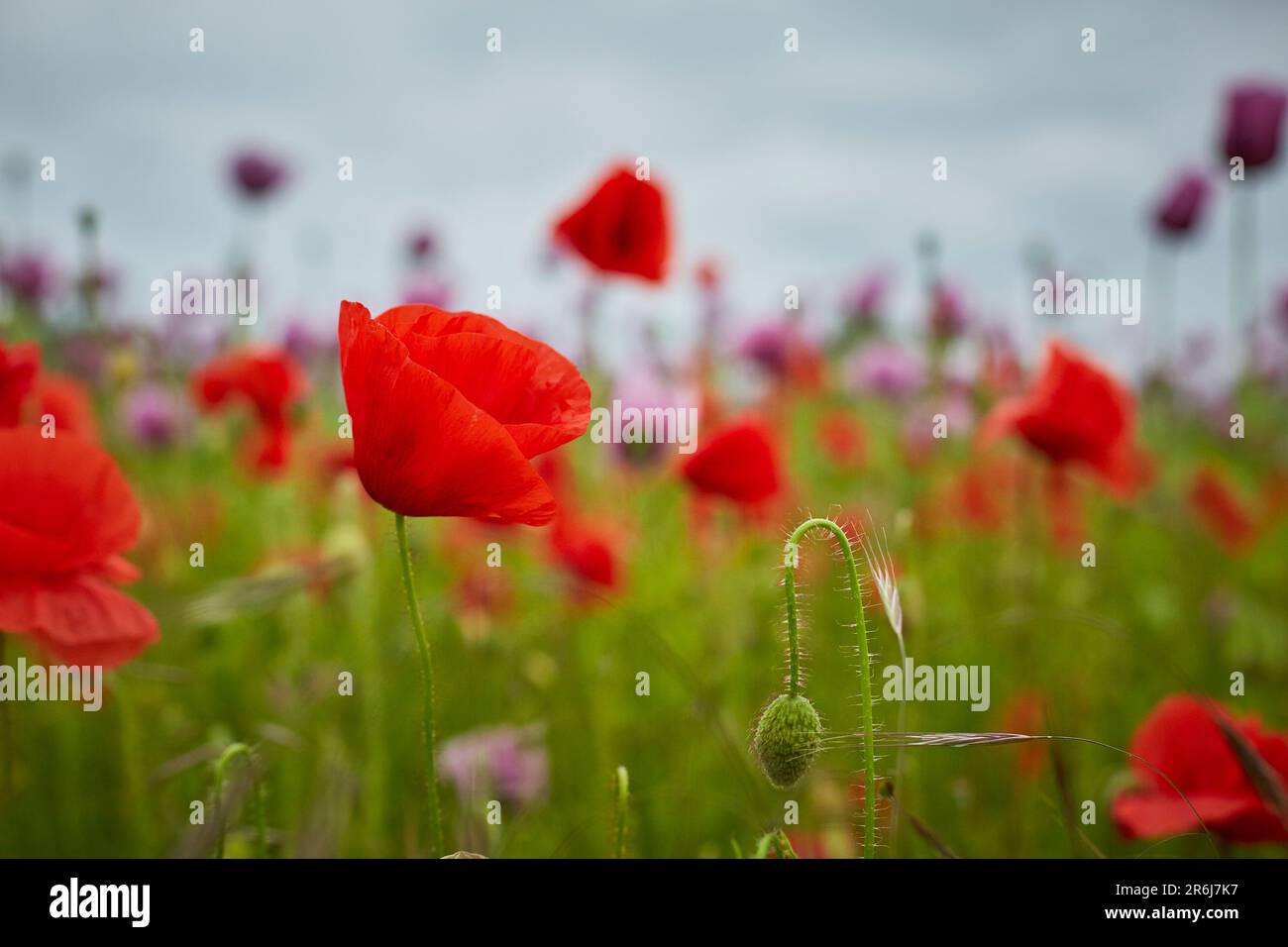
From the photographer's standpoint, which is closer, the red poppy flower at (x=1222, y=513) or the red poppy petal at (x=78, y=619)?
the red poppy petal at (x=78, y=619)

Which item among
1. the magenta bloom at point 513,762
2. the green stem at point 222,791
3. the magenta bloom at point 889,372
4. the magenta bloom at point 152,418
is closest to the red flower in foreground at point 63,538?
the green stem at point 222,791

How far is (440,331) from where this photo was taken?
0.57 m

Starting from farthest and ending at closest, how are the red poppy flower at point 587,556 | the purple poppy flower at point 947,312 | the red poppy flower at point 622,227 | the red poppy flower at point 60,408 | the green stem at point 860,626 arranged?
the purple poppy flower at point 947,312
the red poppy flower at point 587,556
the red poppy flower at point 622,227
the red poppy flower at point 60,408
the green stem at point 860,626

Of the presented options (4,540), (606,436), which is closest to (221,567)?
(606,436)

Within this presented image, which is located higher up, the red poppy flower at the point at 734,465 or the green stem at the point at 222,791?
the red poppy flower at the point at 734,465

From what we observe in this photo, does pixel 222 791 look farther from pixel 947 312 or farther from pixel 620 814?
pixel 947 312

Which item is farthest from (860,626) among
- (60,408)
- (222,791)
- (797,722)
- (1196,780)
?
(60,408)

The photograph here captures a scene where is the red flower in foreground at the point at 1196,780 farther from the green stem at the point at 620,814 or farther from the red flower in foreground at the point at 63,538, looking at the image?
the red flower in foreground at the point at 63,538

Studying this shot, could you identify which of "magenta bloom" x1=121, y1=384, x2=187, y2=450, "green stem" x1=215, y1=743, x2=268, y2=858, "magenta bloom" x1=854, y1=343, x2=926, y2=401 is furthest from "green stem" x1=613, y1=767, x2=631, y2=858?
"magenta bloom" x1=854, y1=343, x2=926, y2=401

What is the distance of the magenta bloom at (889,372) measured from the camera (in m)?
3.51

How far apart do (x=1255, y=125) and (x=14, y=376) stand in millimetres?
2436

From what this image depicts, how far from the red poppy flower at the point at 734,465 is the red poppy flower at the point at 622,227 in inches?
13.6

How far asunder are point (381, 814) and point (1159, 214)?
2287 millimetres

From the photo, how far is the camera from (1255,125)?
2.19m
